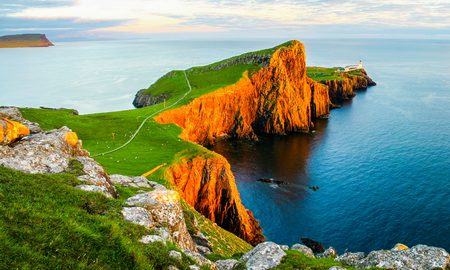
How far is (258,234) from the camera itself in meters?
56.7

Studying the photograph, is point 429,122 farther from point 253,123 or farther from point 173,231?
point 173,231

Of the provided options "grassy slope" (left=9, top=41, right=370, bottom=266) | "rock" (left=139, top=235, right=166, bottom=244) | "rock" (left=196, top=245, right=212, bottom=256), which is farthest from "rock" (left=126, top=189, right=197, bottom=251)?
"grassy slope" (left=9, top=41, right=370, bottom=266)

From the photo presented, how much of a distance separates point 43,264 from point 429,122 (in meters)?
134

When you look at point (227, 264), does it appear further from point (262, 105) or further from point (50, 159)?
point (262, 105)

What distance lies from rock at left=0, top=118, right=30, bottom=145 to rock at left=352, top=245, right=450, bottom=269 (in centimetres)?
2720

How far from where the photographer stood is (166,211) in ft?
73.6

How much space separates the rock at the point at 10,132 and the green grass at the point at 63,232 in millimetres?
7273

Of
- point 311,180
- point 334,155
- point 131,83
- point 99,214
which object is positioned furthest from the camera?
point 131,83

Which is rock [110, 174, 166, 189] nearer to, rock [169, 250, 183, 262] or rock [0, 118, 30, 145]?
rock [0, 118, 30, 145]

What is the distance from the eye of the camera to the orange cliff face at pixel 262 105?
10969 centimetres

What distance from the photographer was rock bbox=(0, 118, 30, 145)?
1020 inches

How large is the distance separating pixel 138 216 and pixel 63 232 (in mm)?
5653

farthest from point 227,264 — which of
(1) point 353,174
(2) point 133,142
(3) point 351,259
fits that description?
(1) point 353,174

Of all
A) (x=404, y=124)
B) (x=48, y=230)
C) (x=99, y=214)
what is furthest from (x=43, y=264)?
(x=404, y=124)
